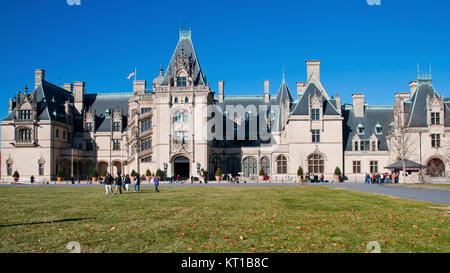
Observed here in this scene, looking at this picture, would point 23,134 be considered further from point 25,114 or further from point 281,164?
point 281,164

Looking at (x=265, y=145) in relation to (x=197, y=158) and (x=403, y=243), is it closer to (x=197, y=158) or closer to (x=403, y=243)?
(x=197, y=158)

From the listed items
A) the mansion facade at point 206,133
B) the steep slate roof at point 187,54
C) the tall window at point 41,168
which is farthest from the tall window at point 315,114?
the tall window at point 41,168

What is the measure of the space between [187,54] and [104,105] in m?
23.4

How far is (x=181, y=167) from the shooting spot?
62156 mm

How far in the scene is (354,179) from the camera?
60.3 m

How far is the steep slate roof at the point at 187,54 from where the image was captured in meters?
61.7

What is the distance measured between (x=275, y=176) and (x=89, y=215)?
46.8 m

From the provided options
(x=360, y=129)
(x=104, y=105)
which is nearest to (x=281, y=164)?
(x=360, y=129)

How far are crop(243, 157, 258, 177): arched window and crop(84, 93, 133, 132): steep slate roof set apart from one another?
24.1 meters

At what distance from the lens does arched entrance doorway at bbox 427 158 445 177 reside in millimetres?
55562

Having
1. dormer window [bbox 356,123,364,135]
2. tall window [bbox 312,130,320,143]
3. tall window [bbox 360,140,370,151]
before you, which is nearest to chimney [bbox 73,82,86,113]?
tall window [bbox 312,130,320,143]

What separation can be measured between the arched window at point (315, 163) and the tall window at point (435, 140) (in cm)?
1540

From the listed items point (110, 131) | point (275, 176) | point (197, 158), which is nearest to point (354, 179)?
point (275, 176)

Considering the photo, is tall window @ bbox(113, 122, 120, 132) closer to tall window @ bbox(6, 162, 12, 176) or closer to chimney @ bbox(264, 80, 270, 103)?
tall window @ bbox(6, 162, 12, 176)
